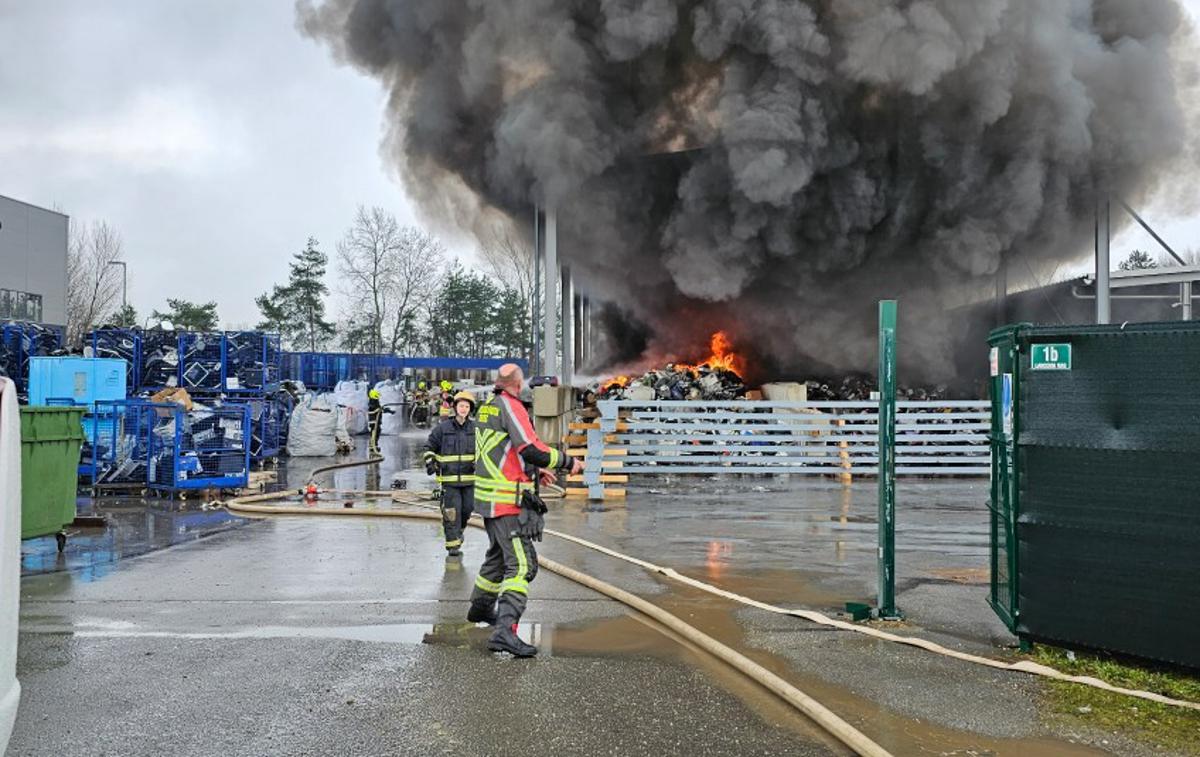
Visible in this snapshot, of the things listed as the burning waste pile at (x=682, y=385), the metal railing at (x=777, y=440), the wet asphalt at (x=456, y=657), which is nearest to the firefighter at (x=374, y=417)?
the burning waste pile at (x=682, y=385)

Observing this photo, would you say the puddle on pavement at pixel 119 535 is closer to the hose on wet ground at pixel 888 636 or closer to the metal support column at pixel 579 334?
the hose on wet ground at pixel 888 636

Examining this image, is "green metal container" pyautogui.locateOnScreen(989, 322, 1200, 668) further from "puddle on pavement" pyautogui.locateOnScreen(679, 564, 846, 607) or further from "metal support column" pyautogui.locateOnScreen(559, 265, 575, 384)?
"metal support column" pyautogui.locateOnScreen(559, 265, 575, 384)

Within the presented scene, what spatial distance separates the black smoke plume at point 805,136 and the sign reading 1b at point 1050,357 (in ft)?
48.2

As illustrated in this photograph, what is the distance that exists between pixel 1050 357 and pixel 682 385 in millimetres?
14775

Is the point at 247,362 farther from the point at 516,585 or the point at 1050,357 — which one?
the point at 1050,357

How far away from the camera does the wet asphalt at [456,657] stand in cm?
382

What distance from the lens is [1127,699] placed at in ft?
13.8

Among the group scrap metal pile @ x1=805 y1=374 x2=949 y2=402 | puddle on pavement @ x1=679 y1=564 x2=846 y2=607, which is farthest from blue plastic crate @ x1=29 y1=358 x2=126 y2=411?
scrap metal pile @ x1=805 y1=374 x2=949 y2=402

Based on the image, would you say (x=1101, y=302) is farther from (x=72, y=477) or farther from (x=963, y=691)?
(x=72, y=477)

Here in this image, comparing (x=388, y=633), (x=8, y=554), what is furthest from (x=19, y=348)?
(x=8, y=554)

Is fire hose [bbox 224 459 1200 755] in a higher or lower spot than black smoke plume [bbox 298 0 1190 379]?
lower

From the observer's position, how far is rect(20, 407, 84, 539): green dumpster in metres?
7.75

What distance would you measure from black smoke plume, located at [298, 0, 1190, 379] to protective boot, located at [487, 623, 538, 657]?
15.4 metres

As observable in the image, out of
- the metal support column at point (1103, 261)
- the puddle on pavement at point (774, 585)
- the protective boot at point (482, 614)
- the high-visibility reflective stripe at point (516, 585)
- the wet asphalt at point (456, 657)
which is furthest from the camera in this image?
the metal support column at point (1103, 261)
